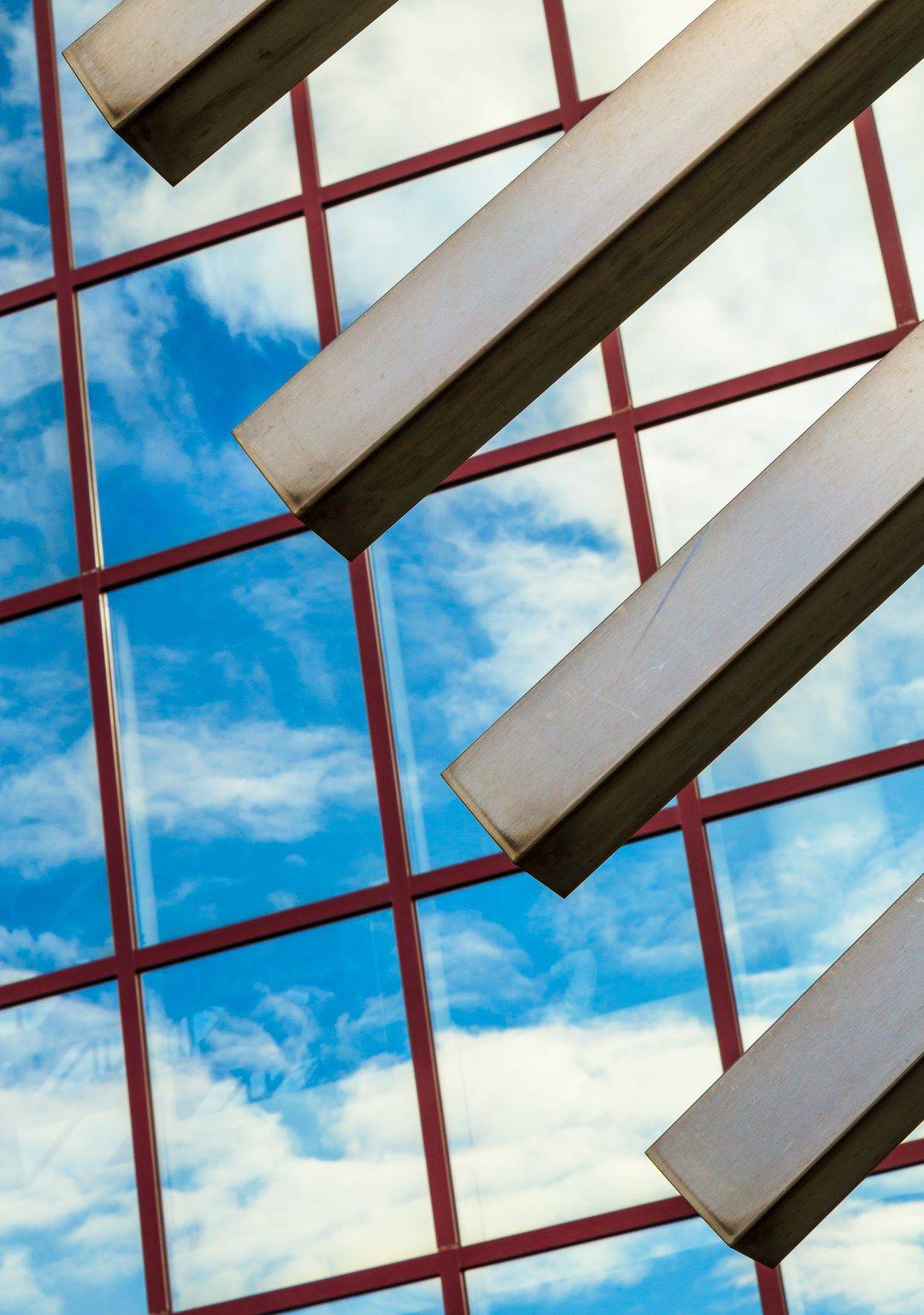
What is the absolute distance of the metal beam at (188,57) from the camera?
2.36 meters

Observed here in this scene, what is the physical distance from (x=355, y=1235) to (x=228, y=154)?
6.62 m

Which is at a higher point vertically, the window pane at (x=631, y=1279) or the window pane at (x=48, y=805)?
the window pane at (x=48, y=805)

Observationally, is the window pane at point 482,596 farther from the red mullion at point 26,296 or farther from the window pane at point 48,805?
the red mullion at point 26,296

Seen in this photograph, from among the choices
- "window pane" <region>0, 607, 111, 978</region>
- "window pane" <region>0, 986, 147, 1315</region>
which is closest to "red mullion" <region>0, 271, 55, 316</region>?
"window pane" <region>0, 607, 111, 978</region>

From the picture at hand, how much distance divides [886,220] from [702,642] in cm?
784

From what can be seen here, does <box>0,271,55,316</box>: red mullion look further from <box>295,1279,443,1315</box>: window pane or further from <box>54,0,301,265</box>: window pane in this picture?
<box>295,1279,443,1315</box>: window pane

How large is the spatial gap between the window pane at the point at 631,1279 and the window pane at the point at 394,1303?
210 mm

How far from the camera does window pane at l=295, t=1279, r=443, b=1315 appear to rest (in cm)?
893

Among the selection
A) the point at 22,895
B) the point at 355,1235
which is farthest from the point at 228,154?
the point at 355,1235

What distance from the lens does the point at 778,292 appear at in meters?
9.62

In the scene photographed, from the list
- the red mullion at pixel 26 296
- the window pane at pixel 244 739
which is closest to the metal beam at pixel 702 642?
the window pane at pixel 244 739

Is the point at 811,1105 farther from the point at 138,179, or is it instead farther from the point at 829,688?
the point at 138,179

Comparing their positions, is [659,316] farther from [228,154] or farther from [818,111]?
[818,111]

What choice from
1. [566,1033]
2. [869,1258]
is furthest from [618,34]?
[869,1258]
